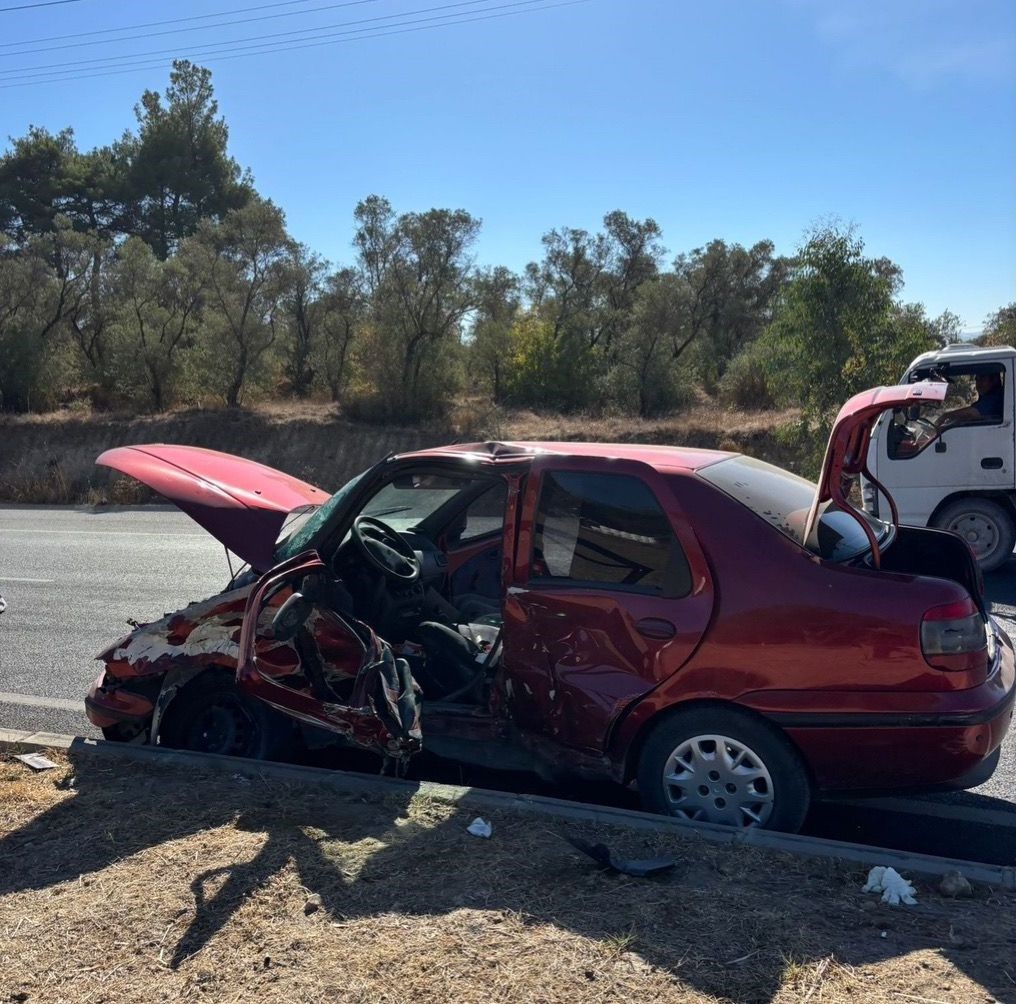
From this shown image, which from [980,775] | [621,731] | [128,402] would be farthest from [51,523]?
[980,775]

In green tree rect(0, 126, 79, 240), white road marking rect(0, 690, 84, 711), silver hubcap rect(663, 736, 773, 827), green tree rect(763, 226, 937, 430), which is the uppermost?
green tree rect(0, 126, 79, 240)

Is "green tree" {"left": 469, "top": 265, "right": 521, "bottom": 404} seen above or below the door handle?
above

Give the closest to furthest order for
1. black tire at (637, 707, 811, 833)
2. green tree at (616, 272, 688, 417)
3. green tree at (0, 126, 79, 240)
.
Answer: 1. black tire at (637, 707, 811, 833)
2. green tree at (616, 272, 688, 417)
3. green tree at (0, 126, 79, 240)

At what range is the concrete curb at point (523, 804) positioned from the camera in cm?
334

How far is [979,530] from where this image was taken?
9938 millimetres

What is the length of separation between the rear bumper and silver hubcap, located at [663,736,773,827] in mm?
207

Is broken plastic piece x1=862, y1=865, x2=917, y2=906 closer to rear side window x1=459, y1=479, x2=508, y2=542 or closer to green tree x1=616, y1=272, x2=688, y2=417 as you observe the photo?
rear side window x1=459, y1=479, x2=508, y2=542

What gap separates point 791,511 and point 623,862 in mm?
1599

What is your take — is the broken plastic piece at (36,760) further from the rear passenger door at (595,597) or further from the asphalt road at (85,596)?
the rear passenger door at (595,597)

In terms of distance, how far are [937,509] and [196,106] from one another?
4303 centimetres

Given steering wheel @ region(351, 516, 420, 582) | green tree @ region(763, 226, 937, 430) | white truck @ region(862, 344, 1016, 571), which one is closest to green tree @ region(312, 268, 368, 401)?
green tree @ region(763, 226, 937, 430)

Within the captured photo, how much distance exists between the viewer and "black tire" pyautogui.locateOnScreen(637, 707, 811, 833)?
3.72 m

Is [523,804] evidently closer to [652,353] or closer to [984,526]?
[984,526]

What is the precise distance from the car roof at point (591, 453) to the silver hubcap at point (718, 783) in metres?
1.15
